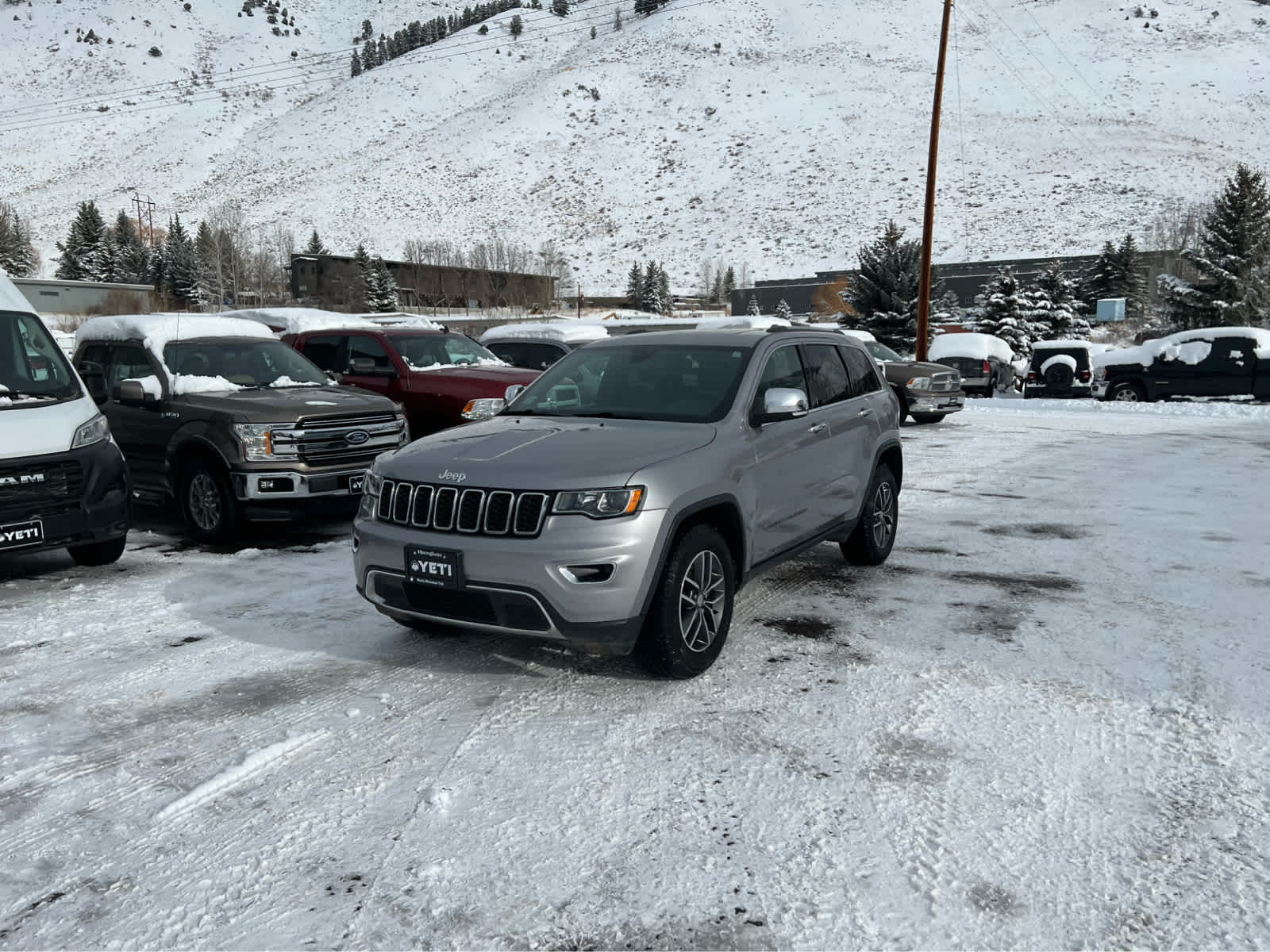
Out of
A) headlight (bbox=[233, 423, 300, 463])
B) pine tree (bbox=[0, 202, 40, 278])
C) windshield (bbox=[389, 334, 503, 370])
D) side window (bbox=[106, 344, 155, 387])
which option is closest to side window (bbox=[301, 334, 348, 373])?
windshield (bbox=[389, 334, 503, 370])

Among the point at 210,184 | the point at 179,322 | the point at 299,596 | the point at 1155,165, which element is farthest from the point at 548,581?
the point at 210,184

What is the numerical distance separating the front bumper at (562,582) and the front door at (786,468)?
1.02 m

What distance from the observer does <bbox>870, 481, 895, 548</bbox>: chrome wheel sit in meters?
6.82

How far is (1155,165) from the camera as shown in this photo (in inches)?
3848

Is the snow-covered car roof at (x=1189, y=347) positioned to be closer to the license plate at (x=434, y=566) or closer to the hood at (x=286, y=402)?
the hood at (x=286, y=402)

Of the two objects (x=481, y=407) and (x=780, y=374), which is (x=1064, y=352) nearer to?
(x=481, y=407)

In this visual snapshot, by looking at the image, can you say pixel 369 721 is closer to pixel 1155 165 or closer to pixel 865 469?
pixel 865 469

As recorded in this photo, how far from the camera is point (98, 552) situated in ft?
23.1

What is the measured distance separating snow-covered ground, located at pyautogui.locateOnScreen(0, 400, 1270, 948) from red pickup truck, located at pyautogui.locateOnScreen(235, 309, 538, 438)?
431 cm

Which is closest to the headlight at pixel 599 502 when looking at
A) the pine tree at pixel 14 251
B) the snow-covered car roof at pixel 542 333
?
the snow-covered car roof at pixel 542 333

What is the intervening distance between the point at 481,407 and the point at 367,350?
1958 mm

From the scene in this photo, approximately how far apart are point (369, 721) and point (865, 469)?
12.2ft

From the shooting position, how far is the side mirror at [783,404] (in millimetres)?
4961

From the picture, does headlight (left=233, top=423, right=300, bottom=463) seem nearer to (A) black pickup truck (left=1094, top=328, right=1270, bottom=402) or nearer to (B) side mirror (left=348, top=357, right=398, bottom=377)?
(B) side mirror (left=348, top=357, right=398, bottom=377)
